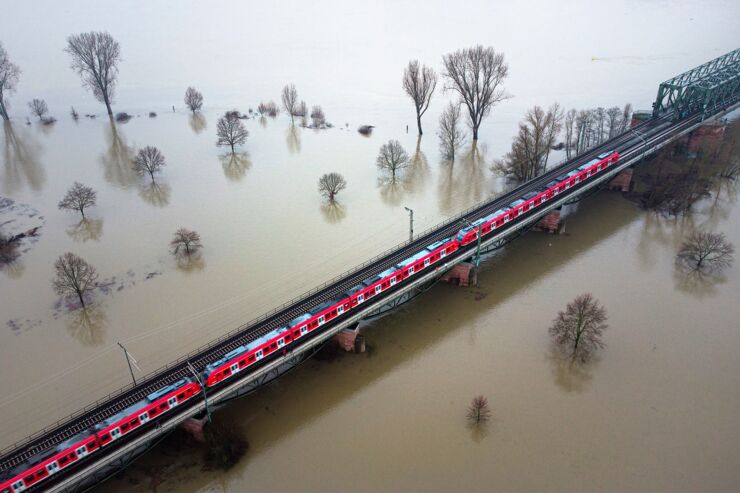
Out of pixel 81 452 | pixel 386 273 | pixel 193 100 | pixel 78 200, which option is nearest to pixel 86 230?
pixel 78 200

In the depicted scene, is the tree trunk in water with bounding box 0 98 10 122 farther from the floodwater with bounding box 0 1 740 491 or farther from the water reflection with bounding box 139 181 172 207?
the water reflection with bounding box 139 181 172 207

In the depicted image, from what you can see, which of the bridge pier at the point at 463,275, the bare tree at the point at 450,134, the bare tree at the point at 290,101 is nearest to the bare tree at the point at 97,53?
the bare tree at the point at 290,101

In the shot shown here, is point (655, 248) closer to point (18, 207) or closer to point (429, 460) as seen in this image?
point (429, 460)

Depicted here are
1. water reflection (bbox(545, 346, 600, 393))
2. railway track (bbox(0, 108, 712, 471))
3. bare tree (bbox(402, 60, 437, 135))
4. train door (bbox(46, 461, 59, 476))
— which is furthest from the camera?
bare tree (bbox(402, 60, 437, 135))

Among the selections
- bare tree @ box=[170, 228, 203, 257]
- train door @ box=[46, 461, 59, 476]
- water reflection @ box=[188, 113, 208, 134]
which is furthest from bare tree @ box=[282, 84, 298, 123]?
train door @ box=[46, 461, 59, 476]

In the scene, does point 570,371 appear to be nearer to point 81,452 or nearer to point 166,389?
point 166,389

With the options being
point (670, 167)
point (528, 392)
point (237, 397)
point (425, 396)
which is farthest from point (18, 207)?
point (670, 167)

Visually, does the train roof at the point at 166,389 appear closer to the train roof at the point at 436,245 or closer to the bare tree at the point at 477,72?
the train roof at the point at 436,245
